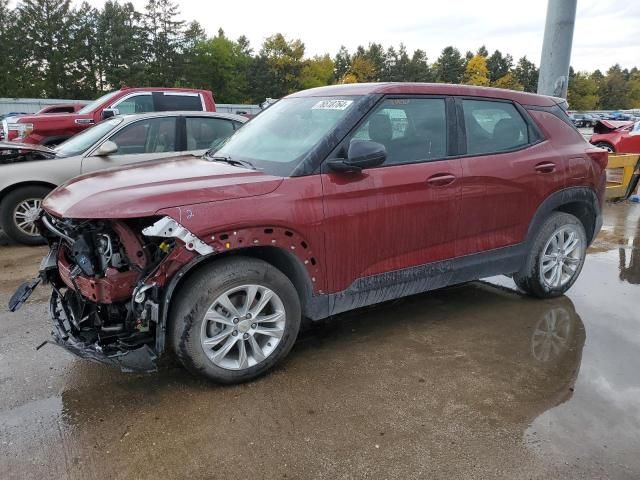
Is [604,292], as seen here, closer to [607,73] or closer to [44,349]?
[44,349]

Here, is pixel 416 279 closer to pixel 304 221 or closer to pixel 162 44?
pixel 304 221

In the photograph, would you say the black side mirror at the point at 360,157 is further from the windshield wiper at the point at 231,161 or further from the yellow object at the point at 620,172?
the yellow object at the point at 620,172

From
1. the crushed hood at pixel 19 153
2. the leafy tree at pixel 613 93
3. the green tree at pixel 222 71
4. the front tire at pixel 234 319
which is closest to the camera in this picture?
the front tire at pixel 234 319

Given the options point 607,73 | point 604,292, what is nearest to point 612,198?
point 604,292

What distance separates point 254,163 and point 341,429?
1.82m

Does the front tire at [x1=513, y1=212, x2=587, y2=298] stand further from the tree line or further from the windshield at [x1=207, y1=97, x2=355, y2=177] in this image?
the tree line

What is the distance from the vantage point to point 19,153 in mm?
6688

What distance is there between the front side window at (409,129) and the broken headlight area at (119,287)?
62.3 inches

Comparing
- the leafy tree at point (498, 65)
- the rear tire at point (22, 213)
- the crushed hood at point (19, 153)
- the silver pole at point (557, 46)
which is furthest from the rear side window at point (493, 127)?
the leafy tree at point (498, 65)

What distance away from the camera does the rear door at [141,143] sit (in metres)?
6.70

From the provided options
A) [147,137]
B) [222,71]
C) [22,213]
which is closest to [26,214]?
[22,213]

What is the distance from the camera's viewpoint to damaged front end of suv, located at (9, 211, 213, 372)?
9.15 feet

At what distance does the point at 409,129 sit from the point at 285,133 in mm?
915

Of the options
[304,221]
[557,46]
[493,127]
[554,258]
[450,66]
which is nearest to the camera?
[304,221]
